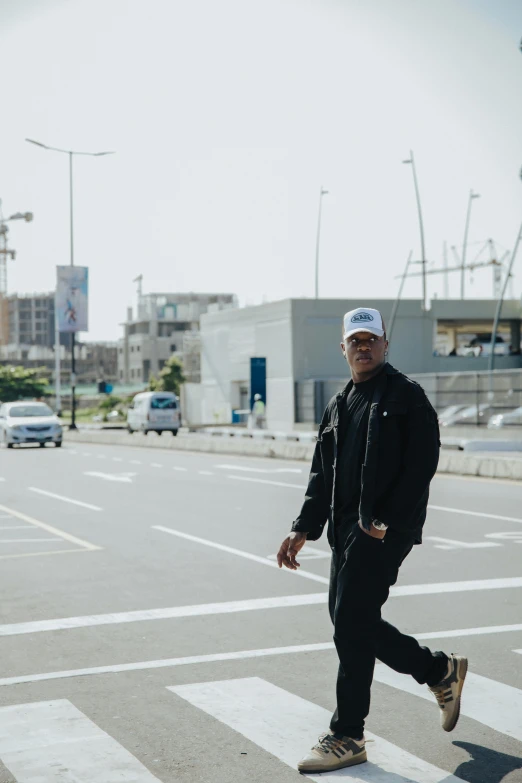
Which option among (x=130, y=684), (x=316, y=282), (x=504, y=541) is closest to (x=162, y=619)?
(x=130, y=684)

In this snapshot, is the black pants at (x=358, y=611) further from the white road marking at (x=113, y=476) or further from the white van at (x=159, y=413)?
the white van at (x=159, y=413)

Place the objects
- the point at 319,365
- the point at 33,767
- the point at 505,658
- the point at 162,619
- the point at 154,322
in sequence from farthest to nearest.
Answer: the point at 154,322 → the point at 319,365 → the point at 162,619 → the point at 505,658 → the point at 33,767

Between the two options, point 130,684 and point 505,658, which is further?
point 505,658

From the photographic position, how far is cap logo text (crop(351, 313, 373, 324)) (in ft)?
16.2

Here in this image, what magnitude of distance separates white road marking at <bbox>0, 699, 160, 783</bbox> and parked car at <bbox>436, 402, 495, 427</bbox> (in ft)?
110

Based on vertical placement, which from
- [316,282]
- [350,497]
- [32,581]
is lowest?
[32,581]

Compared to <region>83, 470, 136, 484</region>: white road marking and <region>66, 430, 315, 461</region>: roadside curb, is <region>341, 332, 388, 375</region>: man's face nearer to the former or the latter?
<region>83, 470, 136, 484</region>: white road marking

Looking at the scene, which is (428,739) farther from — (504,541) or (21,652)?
(504,541)

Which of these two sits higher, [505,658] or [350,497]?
[350,497]

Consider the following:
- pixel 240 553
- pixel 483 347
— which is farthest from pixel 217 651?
pixel 483 347

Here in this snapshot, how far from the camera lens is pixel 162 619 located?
7.79 metres

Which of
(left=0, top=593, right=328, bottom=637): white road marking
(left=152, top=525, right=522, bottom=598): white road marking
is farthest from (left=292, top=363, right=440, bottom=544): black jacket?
(left=152, top=525, right=522, bottom=598): white road marking

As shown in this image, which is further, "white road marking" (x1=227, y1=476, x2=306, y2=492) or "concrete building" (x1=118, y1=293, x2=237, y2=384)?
"concrete building" (x1=118, y1=293, x2=237, y2=384)

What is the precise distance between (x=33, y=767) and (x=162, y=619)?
3.15 metres
